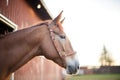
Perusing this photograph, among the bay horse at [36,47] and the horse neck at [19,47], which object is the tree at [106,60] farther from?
the horse neck at [19,47]

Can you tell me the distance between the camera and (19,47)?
384cm

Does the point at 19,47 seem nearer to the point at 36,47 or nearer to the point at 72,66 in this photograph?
the point at 36,47

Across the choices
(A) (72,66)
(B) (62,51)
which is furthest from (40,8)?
(A) (72,66)

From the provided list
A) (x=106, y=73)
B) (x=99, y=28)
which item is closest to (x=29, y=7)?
(x=99, y=28)

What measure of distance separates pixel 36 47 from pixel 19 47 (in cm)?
25

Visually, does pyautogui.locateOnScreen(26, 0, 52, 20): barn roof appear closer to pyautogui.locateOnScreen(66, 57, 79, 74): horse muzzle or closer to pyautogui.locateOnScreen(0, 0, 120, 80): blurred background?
pyautogui.locateOnScreen(0, 0, 120, 80): blurred background

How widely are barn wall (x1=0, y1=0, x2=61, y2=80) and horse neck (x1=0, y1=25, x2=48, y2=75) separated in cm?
152

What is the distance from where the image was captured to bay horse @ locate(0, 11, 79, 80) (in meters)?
3.80

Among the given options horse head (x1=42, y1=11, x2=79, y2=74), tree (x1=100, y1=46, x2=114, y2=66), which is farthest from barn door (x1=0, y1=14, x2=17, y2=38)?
tree (x1=100, y1=46, x2=114, y2=66)

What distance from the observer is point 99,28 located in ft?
64.7

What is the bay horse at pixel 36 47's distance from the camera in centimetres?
380

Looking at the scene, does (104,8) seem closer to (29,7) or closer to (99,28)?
(99,28)

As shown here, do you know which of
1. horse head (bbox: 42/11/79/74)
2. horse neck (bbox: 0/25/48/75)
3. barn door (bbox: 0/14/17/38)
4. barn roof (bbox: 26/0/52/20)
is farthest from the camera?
barn roof (bbox: 26/0/52/20)

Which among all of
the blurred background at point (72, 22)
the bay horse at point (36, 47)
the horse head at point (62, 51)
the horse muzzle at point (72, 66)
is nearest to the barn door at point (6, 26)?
the blurred background at point (72, 22)
